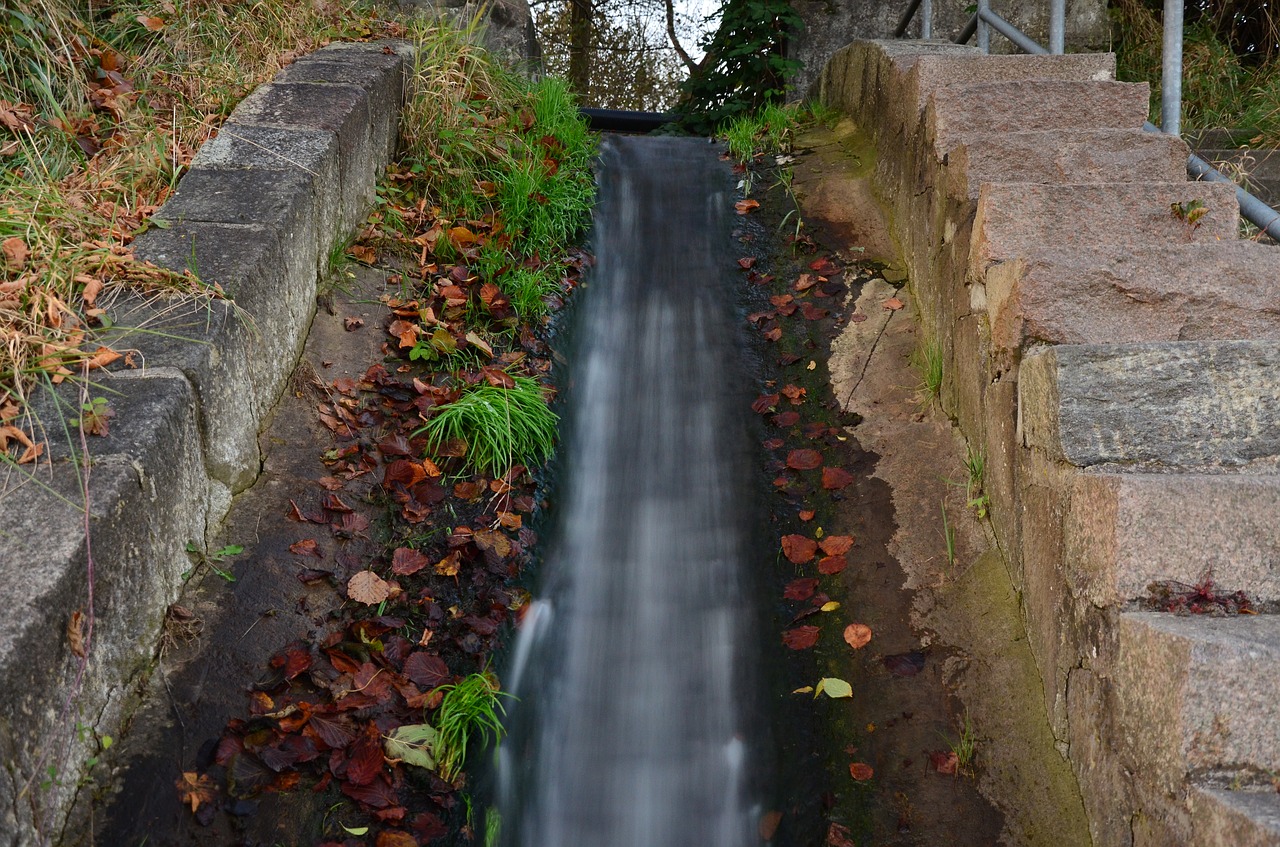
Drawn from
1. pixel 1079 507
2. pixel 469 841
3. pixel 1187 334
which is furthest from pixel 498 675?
pixel 1187 334

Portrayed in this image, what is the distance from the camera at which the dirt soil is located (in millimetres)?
2217

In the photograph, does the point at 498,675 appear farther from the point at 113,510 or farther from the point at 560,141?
the point at 560,141

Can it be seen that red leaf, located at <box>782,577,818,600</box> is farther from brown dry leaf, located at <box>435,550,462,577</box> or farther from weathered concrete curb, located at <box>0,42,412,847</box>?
weathered concrete curb, located at <box>0,42,412,847</box>

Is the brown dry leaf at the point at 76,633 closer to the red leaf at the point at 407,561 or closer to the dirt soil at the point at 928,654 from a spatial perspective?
the red leaf at the point at 407,561

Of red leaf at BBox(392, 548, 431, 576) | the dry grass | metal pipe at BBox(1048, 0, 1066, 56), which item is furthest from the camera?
metal pipe at BBox(1048, 0, 1066, 56)

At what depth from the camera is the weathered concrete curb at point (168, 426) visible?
6.14 ft

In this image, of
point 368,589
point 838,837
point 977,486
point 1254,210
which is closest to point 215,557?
point 368,589

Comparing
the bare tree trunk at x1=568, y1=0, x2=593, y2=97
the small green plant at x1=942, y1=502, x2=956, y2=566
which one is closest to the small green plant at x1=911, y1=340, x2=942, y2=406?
the small green plant at x1=942, y1=502, x2=956, y2=566

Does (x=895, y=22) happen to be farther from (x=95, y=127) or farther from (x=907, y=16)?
(x=95, y=127)

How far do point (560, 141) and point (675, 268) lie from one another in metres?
1.07

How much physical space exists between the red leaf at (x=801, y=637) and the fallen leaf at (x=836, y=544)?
0.94ft

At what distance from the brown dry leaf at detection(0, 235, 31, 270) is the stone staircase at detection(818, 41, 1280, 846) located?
108 inches

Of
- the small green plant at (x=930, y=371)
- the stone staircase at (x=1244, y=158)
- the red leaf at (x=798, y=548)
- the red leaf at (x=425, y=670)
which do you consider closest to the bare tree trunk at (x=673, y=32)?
the stone staircase at (x=1244, y=158)

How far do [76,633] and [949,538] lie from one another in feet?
7.38
